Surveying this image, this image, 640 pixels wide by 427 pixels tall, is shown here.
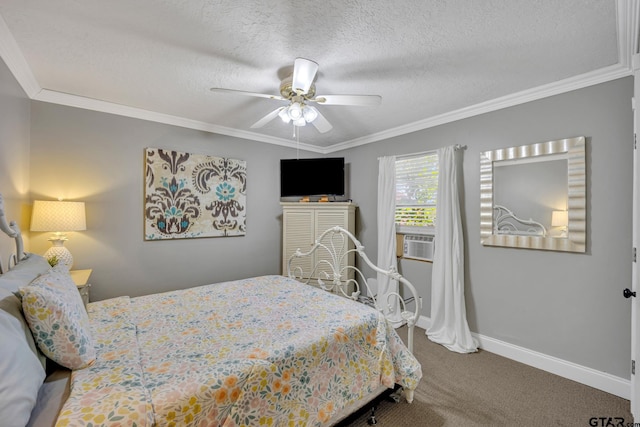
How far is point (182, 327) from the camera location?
1.71 metres

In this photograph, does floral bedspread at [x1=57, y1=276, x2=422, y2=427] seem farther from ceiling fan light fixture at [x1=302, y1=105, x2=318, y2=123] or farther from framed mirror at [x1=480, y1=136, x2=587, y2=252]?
framed mirror at [x1=480, y1=136, x2=587, y2=252]

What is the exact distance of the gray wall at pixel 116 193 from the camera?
260 cm

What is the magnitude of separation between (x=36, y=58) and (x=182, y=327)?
2.22 m

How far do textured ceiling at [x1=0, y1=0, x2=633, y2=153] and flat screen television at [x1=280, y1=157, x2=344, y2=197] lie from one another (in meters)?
1.24

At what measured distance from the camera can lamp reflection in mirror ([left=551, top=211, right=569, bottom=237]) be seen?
2355mm

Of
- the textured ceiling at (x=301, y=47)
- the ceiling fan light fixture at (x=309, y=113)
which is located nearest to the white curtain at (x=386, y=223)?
the textured ceiling at (x=301, y=47)

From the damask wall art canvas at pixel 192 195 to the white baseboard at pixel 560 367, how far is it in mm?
3152

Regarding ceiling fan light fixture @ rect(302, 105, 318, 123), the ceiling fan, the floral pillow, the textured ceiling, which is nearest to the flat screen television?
the textured ceiling

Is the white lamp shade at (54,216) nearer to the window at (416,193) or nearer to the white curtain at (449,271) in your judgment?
the window at (416,193)

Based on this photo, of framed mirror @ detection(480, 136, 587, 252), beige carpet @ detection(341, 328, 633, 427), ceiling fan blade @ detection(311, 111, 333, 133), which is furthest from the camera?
ceiling fan blade @ detection(311, 111, 333, 133)

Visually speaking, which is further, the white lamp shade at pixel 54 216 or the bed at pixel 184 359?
the white lamp shade at pixel 54 216

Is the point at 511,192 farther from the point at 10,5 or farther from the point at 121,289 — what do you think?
the point at 121,289

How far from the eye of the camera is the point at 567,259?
236 cm

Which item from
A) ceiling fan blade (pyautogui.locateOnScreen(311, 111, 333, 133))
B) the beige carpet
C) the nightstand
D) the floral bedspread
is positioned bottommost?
the beige carpet
